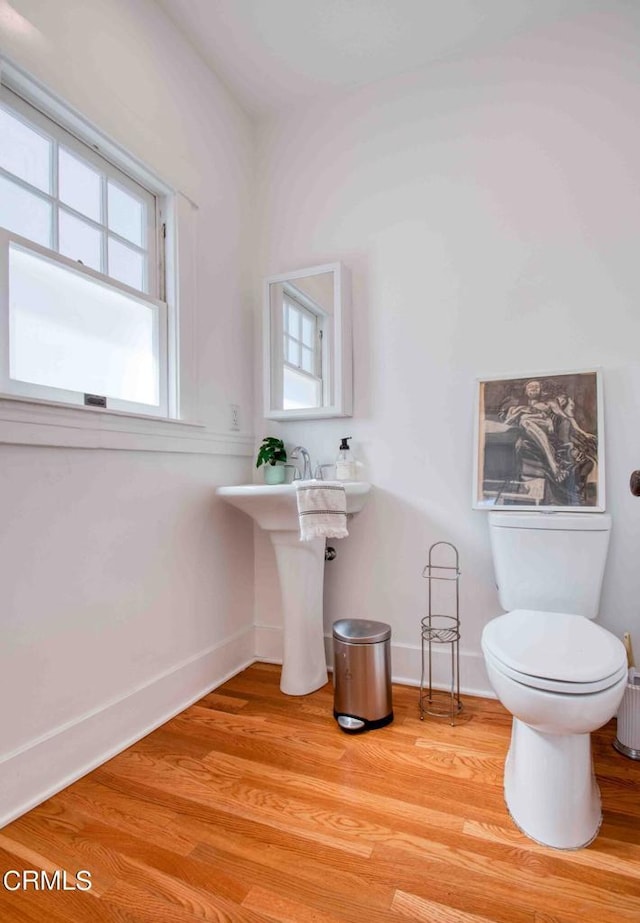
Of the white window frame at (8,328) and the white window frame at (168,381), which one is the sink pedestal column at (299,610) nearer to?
the white window frame at (168,381)

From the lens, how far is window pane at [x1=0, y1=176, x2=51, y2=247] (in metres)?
1.35

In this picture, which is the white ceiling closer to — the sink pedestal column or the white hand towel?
the white hand towel

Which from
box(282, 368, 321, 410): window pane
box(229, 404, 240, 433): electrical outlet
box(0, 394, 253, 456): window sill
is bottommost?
box(0, 394, 253, 456): window sill

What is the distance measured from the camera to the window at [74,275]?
1.38m

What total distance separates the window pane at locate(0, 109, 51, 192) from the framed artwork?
166 cm

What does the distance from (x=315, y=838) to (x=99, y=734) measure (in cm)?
75

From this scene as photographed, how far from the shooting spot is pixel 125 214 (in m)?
1.78

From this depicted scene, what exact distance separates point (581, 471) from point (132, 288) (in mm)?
1769

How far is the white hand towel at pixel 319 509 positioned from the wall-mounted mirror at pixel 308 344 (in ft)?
1.67

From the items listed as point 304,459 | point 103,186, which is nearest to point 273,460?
point 304,459

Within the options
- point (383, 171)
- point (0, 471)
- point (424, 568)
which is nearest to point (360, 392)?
point (424, 568)

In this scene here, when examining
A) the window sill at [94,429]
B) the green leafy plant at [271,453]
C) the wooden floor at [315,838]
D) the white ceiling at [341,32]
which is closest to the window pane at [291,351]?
the green leafy plant at [271,453]

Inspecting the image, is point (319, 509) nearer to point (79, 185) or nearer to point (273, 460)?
point (273, 460)

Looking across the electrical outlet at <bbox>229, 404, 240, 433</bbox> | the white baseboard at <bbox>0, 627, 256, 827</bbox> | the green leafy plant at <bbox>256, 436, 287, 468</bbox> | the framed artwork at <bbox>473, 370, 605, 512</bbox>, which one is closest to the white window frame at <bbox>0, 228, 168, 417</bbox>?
the electrical outlet at <bbox>229, 404, 240, 433</bbox>
